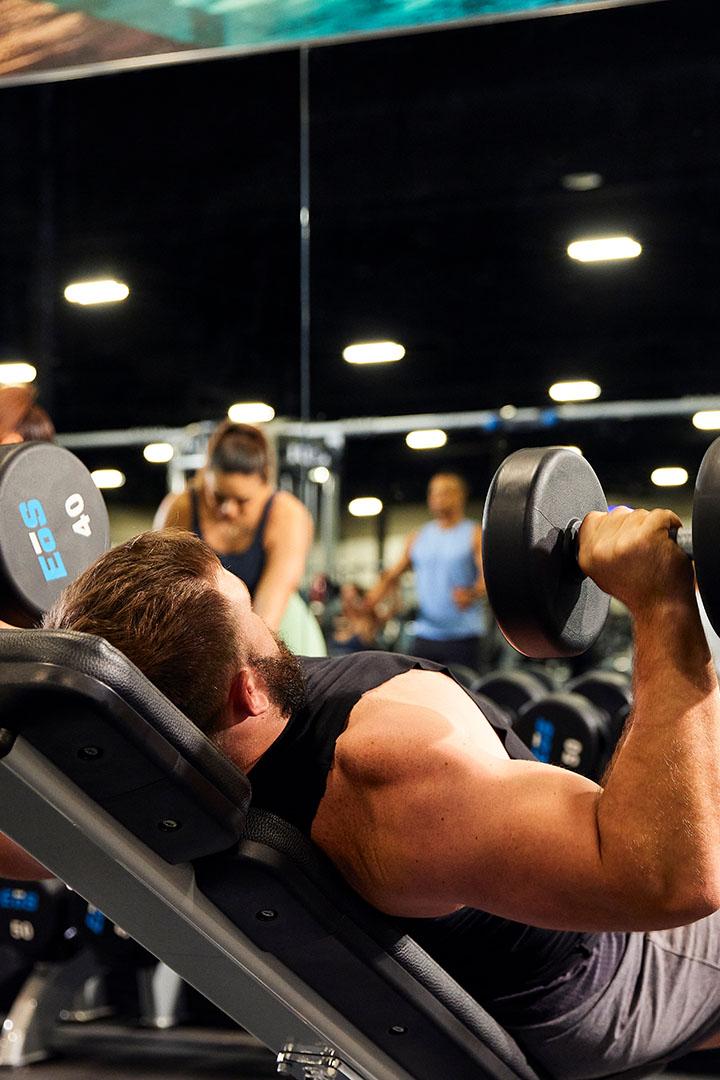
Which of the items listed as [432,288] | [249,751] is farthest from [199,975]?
[432,288]

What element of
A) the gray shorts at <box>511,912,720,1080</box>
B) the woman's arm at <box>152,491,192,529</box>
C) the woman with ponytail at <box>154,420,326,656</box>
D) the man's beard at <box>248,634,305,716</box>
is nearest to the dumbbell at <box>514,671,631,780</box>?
the woman with ponytail at <box>154,420,326,656</box>

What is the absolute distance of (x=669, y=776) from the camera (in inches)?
39.9

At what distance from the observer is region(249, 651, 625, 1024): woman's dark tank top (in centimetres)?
122

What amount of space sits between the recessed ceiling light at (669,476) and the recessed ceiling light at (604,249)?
0.66 m

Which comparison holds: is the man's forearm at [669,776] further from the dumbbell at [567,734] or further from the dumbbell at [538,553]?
the dumbbell at [567,734]

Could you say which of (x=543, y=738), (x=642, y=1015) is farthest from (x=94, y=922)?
(x=642, y=1015)

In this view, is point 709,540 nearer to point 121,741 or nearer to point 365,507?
point 121,741

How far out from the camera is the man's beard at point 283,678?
4.02 feet

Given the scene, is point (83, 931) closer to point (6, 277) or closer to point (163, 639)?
point (163, 639)

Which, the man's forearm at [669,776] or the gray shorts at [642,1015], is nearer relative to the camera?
the man's forearm at [669,776]

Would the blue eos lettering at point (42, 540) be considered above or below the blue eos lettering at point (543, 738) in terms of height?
above

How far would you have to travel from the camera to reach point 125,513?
386cm

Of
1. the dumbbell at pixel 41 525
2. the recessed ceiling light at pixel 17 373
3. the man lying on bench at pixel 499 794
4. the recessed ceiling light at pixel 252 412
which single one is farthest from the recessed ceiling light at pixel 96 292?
the man lying on bench at pixel 499 794

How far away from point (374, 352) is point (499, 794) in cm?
300
